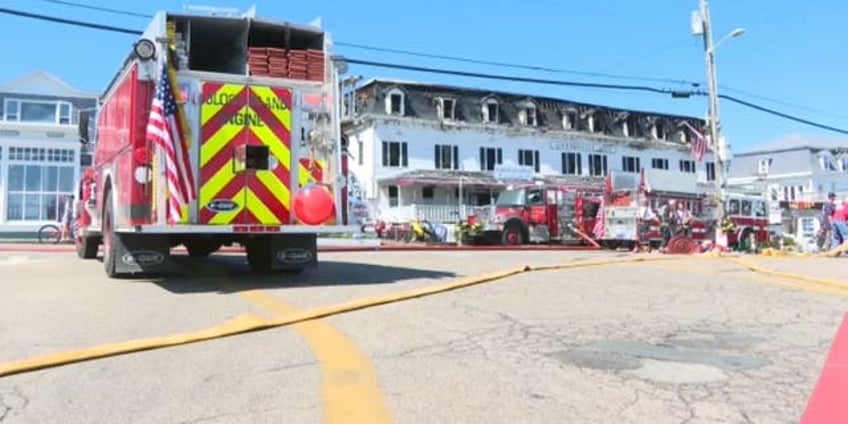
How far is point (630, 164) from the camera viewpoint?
5188 centimetres

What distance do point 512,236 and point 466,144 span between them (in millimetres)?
16701

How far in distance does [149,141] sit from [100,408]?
18.3ft

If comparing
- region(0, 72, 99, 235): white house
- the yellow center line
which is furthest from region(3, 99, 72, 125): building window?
the yellow center line

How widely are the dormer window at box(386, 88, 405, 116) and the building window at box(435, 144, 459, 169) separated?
2.98 m

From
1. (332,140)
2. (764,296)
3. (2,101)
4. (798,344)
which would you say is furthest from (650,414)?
(2,101)

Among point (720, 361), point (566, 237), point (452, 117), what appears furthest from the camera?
point (452, 117)

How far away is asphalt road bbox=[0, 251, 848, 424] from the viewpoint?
4.39 meters

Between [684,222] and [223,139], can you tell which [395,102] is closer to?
[684,222]

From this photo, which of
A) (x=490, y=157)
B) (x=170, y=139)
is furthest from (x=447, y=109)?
(x=170, y=139)

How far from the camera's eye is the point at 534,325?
23.0 ft

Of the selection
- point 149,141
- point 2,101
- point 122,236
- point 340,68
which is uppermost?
point 2,101

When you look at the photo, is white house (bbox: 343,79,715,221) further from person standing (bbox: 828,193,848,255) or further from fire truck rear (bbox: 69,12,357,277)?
fire truck rear (bbox: 69,12,357,277)

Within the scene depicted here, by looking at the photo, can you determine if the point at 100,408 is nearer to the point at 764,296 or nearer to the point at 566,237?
the point at 764,296

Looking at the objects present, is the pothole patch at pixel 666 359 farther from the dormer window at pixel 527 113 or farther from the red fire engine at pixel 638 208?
the dormer window at pixel 527 113
